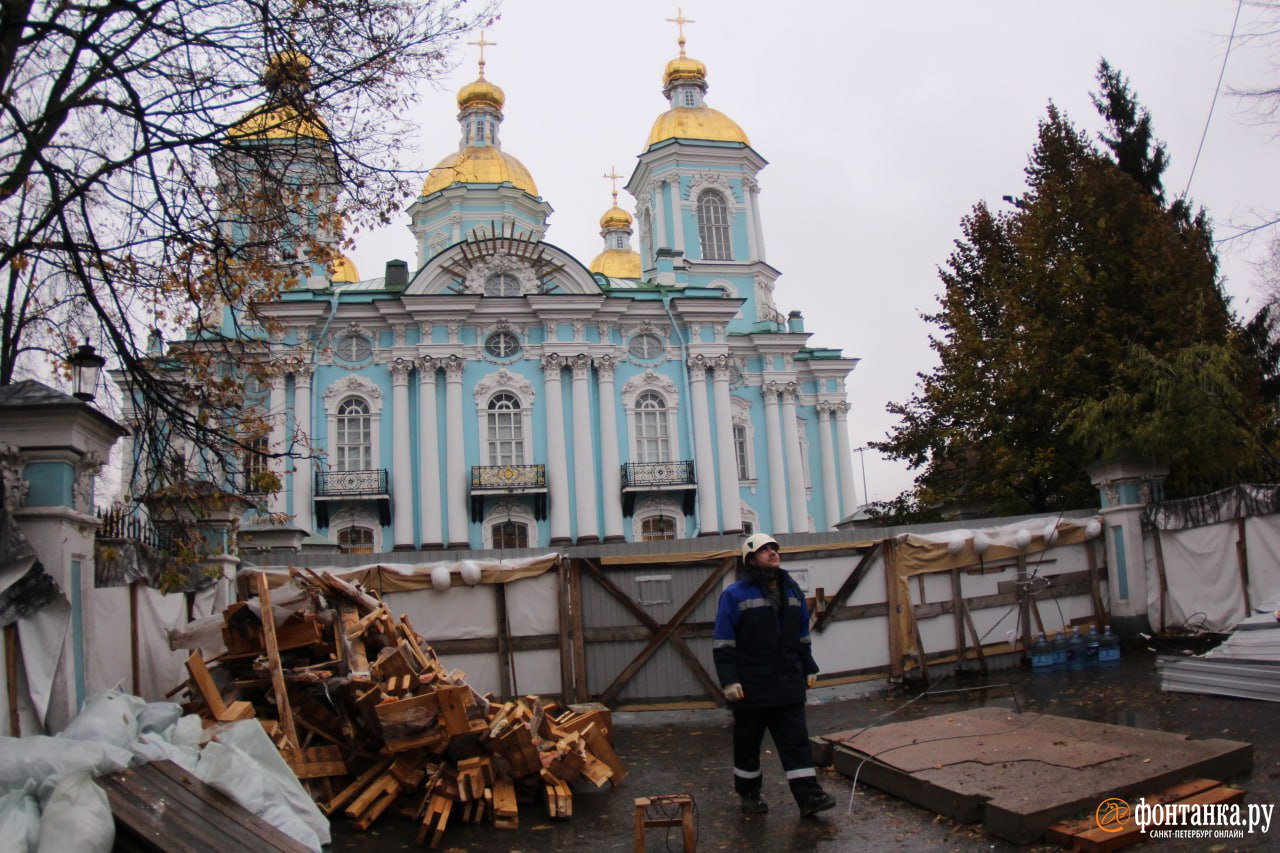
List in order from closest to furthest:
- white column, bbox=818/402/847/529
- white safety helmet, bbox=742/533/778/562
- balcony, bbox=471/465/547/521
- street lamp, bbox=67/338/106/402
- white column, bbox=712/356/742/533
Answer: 1. white safety helmet, bbox=742/533/778/562
2. street lamp, bbox=67/338/106/402
3. balcony, bbox=471/465/547/521
4. white column, bbox=712/356/742/533
5. white column, bbox=818/402/847/529

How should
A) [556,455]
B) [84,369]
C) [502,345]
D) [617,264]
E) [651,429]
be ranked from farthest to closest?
[617,264] < [651,429] < [502,345] < [556,455] < [84,369]

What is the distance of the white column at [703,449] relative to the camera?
3023cm

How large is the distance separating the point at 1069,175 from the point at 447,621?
54.7ft

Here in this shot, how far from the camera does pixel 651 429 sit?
103 feet

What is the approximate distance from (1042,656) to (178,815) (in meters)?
10.7

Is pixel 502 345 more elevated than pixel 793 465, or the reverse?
pixel 502 345

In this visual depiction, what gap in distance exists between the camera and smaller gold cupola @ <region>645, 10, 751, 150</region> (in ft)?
125

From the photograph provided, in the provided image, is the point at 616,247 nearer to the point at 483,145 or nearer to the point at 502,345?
the point at 483,145

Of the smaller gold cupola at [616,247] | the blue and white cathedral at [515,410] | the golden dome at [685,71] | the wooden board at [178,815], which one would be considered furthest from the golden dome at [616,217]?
the wooden board at [178,815]

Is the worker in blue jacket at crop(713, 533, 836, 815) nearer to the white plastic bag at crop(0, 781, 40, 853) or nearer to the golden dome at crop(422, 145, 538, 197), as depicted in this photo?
the white plastic bag at crop(0, 781, 40, 853)

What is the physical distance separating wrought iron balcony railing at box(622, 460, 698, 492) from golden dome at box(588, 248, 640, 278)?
15632mm

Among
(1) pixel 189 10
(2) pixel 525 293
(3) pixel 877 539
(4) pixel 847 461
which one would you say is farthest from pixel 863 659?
(4) pixel 847 461

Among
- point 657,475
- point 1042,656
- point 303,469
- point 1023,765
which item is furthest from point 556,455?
point 1023,765

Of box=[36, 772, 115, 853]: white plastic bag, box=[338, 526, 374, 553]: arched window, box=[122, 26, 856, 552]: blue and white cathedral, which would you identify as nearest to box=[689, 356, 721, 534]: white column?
box=[122, 26, 856, 552]: blue and white cathedral
